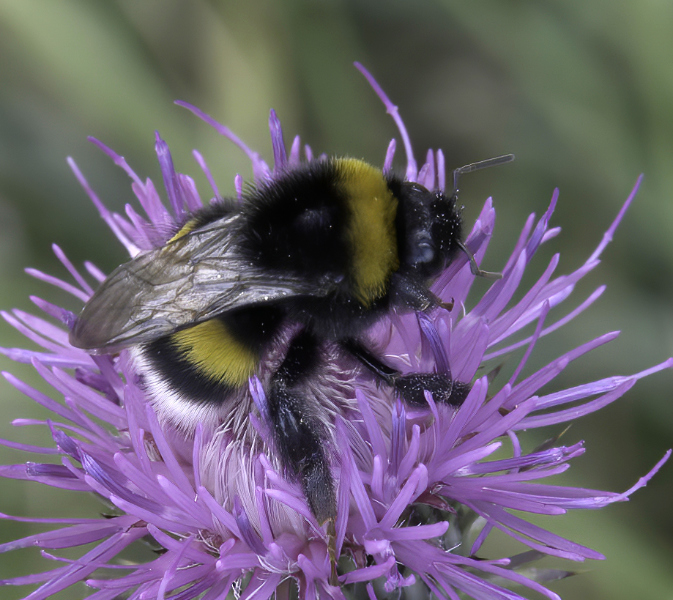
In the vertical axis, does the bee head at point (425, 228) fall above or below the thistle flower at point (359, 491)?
above

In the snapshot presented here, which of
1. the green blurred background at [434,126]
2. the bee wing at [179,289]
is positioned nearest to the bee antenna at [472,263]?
the bee wing at [179,289]

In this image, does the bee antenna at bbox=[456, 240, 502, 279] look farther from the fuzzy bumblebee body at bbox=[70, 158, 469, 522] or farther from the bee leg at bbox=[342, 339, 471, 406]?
the bee leg at bbox=[342, 339, 471, 406]

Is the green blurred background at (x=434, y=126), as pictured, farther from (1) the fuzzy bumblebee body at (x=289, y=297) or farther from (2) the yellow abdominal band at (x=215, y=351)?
(2) the yellow abdominal band at (x=215, y=351)

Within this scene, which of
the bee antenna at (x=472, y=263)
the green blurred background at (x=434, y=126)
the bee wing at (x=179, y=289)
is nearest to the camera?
the bee wing at (x=179, y=289)

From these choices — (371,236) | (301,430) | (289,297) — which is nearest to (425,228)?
(371,236)

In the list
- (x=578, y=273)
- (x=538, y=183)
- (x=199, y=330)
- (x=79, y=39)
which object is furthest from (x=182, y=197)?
(x=538, y=183)

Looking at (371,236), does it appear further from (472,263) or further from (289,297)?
(472,263)

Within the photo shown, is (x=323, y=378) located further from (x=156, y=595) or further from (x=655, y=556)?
(x=655, y=556)
